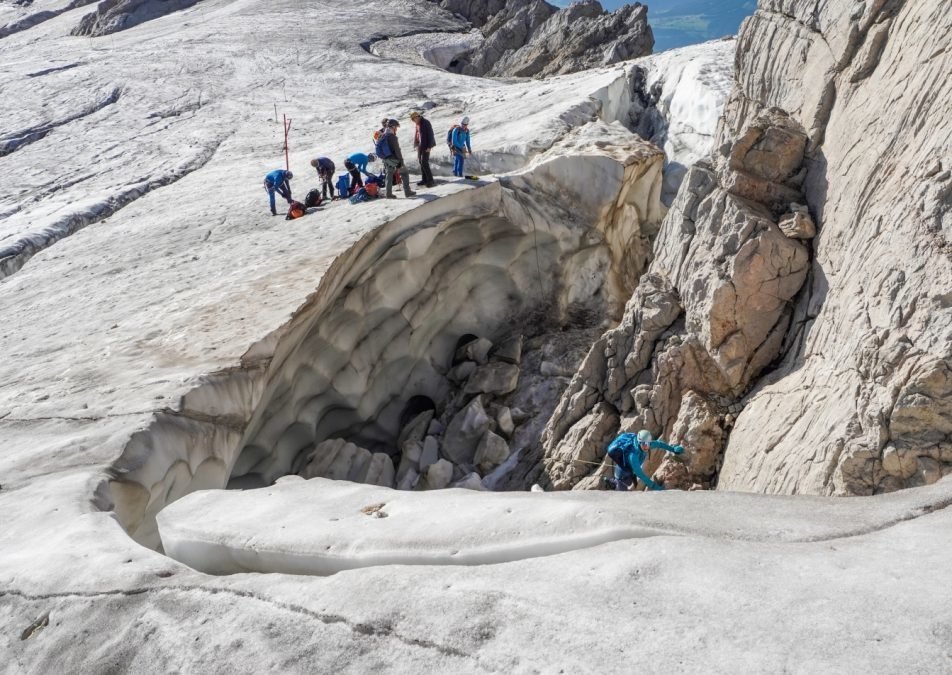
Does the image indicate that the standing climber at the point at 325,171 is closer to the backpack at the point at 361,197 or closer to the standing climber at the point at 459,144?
the backpack at the point at 361,197

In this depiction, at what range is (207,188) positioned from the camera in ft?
46.0

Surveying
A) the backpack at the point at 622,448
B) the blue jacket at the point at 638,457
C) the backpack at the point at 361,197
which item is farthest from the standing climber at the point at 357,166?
the blue jacket at the point at 638,457

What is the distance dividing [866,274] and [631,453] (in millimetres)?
2435

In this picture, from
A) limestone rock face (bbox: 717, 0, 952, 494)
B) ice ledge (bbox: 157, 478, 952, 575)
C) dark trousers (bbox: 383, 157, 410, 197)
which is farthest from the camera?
dark trousers (bbox: 383, 157, 410, 197)

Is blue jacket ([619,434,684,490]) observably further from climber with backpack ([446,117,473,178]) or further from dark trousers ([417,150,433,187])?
climber with backpack ([446,117,473,178])

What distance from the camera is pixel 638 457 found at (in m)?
6.95

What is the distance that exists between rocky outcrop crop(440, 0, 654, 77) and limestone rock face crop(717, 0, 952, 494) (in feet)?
62.9

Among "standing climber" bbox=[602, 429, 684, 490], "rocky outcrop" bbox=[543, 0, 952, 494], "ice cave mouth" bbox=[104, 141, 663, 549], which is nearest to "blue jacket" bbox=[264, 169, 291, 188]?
"ice cave mouth" bbox=[104, 141, 663, 549]

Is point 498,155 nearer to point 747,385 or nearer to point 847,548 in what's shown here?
point 747,385

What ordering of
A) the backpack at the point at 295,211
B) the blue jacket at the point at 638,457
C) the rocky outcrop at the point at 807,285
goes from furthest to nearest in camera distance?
1. the backpack at the point at 295,211
2. the blue jacket at the point at 638,457
3. the rocky outcrop at the point at 807,285

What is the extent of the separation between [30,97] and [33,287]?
13650mm

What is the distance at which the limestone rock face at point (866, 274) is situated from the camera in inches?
201

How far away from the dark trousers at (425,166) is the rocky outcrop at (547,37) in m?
16.1

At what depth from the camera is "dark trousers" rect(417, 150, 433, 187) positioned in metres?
11.0
